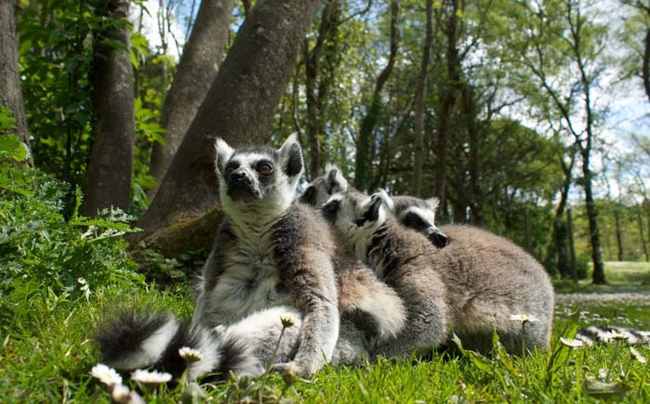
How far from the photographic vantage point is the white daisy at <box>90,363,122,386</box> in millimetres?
1697

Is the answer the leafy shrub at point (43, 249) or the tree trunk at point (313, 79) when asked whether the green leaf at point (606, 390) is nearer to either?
the leafy shrub at point (43, 249)

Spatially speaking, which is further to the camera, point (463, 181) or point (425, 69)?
point (463, 181)

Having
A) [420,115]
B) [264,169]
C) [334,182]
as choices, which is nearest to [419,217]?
[334,182]

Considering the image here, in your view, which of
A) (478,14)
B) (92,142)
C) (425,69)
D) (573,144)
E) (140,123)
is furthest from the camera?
(573,144)

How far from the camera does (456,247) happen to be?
398cm

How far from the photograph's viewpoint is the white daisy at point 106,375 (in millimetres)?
1697

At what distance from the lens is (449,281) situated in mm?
3668

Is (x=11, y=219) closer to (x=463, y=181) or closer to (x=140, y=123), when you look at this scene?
(x=140, y=123)

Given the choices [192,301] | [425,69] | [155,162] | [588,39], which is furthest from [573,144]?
[192,301]

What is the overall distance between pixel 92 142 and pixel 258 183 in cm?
316

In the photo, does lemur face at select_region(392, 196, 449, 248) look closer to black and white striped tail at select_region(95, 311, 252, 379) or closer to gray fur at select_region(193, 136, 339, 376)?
gray fur at select_region(193, 136, 339, 376)

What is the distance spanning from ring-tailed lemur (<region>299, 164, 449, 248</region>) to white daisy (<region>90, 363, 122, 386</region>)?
267 cm

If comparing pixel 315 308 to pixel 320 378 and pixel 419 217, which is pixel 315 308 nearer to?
pixel 320 378

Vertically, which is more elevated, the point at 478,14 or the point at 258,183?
the point at 478,14
